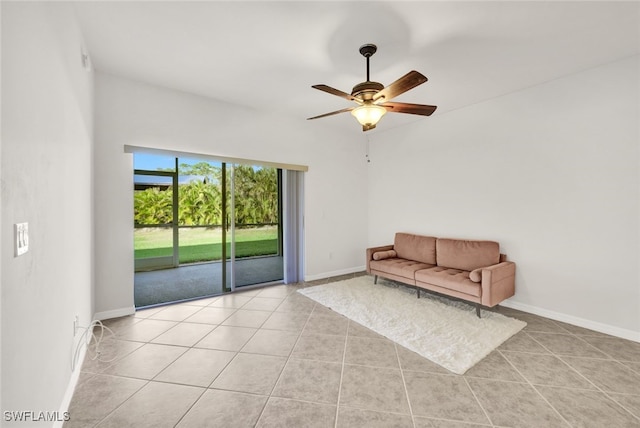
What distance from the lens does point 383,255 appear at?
4461 mm

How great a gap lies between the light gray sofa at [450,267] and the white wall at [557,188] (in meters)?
0.30

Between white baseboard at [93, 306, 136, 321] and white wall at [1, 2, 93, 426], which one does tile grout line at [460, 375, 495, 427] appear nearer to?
white wall at [1, 2, 93, 426]

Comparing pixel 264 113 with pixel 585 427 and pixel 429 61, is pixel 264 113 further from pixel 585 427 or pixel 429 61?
pixel 585 427

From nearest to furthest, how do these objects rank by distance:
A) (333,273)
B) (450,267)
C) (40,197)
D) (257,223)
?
1. (40,197)
2. (450,267)
3. (333,273)
4. (257,223)

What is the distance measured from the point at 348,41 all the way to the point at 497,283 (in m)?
3.09

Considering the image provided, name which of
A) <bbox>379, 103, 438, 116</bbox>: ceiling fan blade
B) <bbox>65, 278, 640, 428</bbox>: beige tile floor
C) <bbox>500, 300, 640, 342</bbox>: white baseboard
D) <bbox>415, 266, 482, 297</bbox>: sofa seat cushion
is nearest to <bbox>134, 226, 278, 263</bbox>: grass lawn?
<bbox>65, 278, 640, 428</bbox>: beige tile floor

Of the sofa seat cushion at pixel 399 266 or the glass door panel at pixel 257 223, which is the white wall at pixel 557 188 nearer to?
the sofa seat cushion at pixel 399 266

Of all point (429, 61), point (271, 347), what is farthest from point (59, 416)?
point (429, 61)

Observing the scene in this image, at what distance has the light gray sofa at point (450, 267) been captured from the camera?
3107 millimetres

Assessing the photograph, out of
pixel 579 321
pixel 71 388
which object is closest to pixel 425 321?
pixel 579 321

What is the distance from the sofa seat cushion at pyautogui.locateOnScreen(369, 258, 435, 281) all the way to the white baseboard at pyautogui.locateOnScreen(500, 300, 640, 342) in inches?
46.4

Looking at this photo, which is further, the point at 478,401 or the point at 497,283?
the point at 497,283

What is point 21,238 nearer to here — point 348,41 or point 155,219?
point 348,41

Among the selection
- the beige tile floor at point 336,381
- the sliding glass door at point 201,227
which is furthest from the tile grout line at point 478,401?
the sliding glass door at point 201,227
